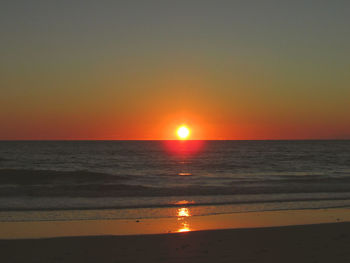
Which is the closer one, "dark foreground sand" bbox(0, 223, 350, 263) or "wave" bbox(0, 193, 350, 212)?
"dark foreground sand" bbox(0, 223, 350, 263)

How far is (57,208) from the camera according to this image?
48.2 ft

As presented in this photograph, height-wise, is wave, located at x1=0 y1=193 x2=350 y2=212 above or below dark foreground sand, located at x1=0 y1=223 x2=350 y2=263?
above

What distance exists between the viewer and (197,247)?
8266mm

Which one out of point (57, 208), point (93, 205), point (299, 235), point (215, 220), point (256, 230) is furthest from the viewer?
point (93, 205)

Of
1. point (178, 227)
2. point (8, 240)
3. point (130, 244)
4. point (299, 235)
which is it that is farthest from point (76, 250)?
point (299, 235)

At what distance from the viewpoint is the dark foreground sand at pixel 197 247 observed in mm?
7562

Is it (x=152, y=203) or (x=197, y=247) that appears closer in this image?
(x=197, y=247)

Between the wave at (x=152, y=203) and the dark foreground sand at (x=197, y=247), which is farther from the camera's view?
the wave at (x=152, y=203)

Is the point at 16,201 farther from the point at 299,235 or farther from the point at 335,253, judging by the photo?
the point at 335,253

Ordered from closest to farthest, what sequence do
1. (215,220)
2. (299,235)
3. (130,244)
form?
(130,244) → (299,235) → (215,220)

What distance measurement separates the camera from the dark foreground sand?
7.56 m

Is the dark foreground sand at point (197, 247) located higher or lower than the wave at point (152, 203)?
lower

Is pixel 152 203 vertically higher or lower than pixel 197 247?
higher

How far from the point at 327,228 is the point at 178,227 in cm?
410
